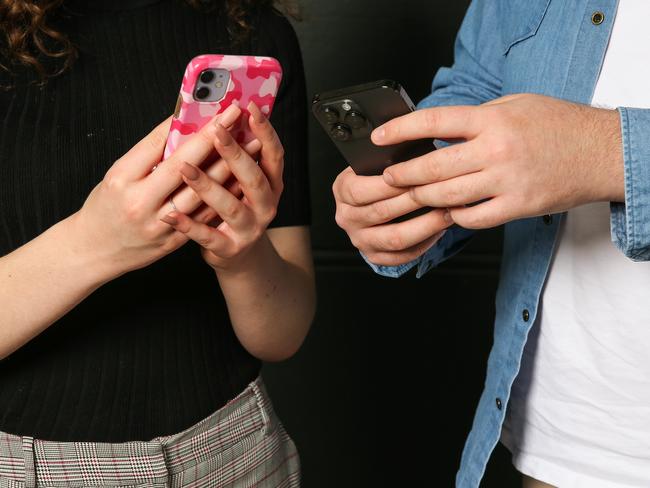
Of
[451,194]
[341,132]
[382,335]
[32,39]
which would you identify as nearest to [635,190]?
[451,194]

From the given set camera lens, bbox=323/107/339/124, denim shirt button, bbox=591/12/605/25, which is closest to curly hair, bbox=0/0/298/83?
camera lens, bbox=323/107/339/124

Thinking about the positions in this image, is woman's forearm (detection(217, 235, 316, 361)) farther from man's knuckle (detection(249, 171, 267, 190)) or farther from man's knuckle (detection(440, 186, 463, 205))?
man's knuckle (detection(440, 186, 463, 205))

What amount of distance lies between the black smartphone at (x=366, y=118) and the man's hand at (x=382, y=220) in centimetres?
2

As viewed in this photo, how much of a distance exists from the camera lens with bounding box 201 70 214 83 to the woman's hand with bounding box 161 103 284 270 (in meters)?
0.04

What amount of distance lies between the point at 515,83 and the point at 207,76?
1.32 ft

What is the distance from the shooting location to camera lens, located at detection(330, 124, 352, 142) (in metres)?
0.76

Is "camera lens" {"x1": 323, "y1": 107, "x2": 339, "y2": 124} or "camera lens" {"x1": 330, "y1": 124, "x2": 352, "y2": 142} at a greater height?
"camera lens" {"x1": 323, "y1": 107, "x2": 339, "y2": 124}

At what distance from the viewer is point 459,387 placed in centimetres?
168

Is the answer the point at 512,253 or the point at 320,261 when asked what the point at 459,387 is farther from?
the point at 512,253


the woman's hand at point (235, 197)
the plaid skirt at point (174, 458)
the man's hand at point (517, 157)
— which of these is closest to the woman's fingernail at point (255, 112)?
the woman's hand at point (235, 197)

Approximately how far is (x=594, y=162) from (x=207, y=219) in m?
0.36

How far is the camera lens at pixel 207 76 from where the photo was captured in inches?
27.8

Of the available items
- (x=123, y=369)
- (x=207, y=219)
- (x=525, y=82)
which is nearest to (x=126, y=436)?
(x=123, y=369)

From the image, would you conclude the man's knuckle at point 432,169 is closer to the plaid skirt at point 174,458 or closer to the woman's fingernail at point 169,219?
the woman's fingernail at point 169,219
